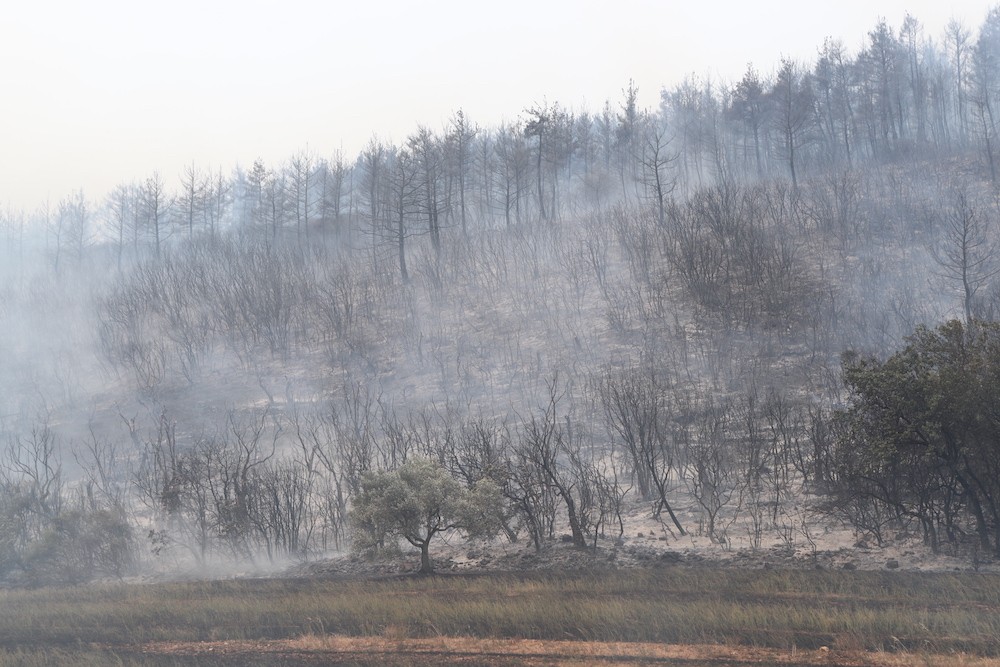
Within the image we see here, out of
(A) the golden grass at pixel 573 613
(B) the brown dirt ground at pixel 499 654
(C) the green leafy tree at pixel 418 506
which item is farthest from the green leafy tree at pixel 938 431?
(C) the green leafy tree at pixel 418 506

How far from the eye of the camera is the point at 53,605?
15648 mm

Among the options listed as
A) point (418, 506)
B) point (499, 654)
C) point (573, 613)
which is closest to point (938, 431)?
point (573, 613)

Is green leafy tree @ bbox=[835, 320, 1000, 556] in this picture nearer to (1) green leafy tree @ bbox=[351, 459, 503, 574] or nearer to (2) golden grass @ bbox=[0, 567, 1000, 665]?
(2) golden grass @ bbox=[0, 567, 1000, 665]

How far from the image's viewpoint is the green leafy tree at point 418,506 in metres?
15.6

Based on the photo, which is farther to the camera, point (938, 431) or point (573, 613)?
point (938, 431)

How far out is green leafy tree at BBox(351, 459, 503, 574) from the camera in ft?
51.2

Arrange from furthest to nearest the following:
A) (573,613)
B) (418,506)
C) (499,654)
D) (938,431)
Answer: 1. (418,506)
2. (938,431)
3. (573,613)
4. (499,654)

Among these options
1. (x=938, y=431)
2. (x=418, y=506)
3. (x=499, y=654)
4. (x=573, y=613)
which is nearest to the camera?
(x=499, y=654)

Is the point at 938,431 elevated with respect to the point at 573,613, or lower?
elevated

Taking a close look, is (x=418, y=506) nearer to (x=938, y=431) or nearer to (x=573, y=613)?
(x=573, y=613)

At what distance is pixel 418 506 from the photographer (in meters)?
15.5

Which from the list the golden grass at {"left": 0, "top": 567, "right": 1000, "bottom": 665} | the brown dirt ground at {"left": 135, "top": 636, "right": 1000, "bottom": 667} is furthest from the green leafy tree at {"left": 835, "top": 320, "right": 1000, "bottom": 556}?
the brown dirt ground at {"left": 135, "top": 636, "right": 1000, "bottom": 667}

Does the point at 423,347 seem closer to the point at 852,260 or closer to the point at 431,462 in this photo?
the point at 431,462

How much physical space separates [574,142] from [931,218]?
2023 cm
